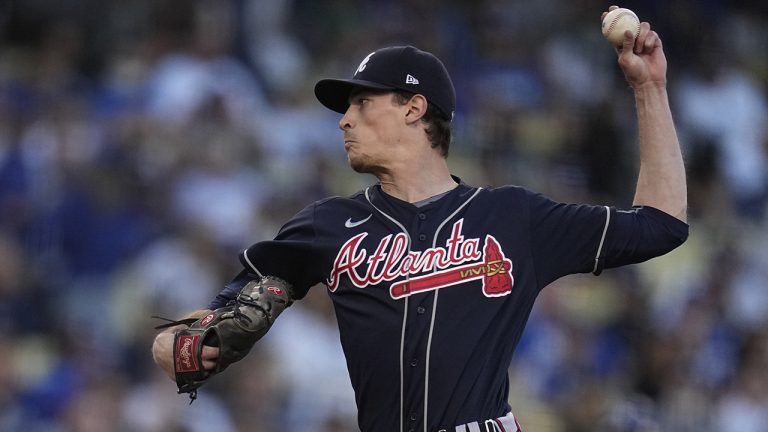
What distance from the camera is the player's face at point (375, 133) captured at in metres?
3.61

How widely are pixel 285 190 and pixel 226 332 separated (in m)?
4.42

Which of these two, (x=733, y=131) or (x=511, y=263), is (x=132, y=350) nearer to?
(x=511, y=263)

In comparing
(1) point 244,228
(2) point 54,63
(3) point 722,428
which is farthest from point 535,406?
(2) point 54,63

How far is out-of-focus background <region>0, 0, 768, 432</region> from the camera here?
271 inches

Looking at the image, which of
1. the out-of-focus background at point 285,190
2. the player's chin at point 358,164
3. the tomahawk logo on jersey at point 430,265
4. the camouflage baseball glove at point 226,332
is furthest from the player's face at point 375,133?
the out-of-focus background at point 285,190

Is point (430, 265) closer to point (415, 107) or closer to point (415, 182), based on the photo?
point (415, 182)

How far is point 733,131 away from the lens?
9.85 metres

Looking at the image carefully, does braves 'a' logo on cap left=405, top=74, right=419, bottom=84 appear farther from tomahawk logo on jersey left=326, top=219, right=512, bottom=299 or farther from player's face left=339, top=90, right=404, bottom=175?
tomahawk logo on jersey left=326, top=219, right=512, bottom=299

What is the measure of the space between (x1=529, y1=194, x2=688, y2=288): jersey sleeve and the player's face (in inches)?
18.0

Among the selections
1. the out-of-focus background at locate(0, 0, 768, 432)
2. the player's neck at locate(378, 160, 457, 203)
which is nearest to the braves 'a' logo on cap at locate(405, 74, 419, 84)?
the player's neck at locate(378, 160, 457, 203)

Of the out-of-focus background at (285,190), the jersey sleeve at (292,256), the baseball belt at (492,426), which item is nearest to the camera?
the baseball belt at (492,426)

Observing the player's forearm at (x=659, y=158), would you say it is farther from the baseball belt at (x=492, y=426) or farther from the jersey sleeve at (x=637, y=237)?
the baseball belt at (x=492, y=426)

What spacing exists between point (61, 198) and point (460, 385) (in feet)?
14.4

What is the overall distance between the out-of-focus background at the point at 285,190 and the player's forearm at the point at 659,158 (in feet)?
11.6
